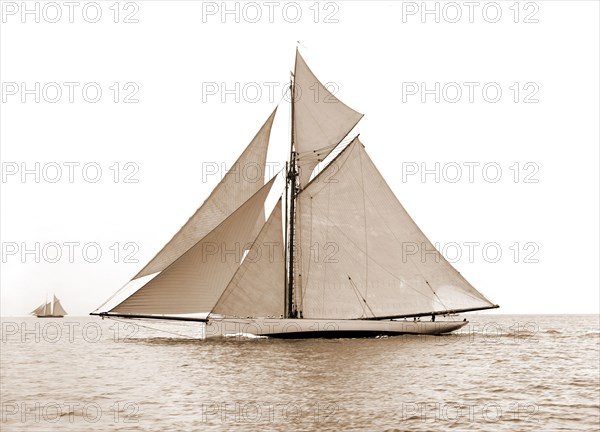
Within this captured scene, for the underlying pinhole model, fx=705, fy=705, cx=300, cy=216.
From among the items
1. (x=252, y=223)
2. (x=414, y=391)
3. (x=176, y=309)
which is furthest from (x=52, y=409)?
(x=252, y=223)

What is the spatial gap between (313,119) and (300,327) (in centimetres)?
1303

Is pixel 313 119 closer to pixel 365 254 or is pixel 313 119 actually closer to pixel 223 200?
pixel 365 254


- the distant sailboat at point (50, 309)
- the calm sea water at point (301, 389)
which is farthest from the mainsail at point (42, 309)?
the calm sea water at point (301, 389)

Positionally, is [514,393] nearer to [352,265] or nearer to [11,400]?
[11,400]

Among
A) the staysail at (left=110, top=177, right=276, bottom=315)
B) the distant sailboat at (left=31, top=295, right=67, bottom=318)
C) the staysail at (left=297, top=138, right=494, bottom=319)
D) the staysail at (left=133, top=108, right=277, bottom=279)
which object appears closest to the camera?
the staysail at (left=133, top=108, right=277, bottom=279)

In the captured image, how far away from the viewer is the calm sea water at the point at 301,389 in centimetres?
1759

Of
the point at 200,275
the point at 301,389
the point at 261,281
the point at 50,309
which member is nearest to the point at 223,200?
the point at 200,275

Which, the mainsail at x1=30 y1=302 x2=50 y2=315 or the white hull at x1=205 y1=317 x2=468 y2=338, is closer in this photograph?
the white hull at x1=205 y1=317 x2=468 y2=338

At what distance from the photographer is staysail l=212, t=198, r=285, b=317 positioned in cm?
3625

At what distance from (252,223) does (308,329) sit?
652 cm

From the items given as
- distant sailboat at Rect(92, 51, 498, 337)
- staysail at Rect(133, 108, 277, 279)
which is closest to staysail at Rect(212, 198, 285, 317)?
distant sailboat at Rect(92, 51, 498, 337)

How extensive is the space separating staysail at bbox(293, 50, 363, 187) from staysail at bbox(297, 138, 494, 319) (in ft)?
4.94

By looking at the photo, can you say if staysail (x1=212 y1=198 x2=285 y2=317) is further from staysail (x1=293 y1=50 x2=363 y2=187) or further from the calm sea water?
staysail (x1=293 y1=50 x2=363 y2=187)

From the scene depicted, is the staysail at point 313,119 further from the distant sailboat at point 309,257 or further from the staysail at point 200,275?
the staysail at point 200,275
